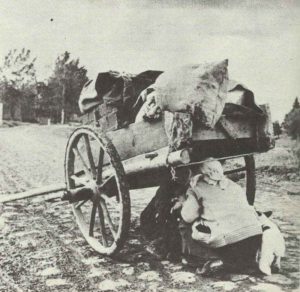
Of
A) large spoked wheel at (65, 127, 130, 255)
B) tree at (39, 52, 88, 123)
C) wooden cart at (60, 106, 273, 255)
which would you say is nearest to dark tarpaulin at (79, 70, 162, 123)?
wooden cart at (60, 106, 273, 255)

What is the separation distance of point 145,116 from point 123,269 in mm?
1041

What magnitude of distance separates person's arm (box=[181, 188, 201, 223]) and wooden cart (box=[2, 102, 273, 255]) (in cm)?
21

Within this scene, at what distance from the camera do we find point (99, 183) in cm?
348

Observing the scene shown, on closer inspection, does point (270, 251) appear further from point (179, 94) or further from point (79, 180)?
point (79, 180)

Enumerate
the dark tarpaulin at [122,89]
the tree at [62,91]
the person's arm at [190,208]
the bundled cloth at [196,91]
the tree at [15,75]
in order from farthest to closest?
the tree at [62,91], the tree at [15,75], the dark tarpaulin at [122,89], the person's arm at [190,208], the bundled cloth at [196,91]

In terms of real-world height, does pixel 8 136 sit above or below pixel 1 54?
below

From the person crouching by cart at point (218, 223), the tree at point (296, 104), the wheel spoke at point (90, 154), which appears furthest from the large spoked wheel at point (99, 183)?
the tree at point (296, 104)

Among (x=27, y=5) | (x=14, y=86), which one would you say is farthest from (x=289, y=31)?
(x=14, y=86)

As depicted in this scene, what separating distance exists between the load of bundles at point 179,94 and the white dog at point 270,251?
812 mm

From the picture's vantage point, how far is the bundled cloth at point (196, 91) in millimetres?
2764

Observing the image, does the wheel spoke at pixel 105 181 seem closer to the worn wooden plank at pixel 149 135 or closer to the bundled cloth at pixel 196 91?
the worn wooden plank at pixel 149 135

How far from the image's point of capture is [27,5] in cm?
343

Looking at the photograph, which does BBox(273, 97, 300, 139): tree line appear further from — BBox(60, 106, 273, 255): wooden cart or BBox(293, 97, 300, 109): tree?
BBox(60, 106, 273, 255): wooden cart

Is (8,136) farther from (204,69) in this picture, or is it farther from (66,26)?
(204,69)
